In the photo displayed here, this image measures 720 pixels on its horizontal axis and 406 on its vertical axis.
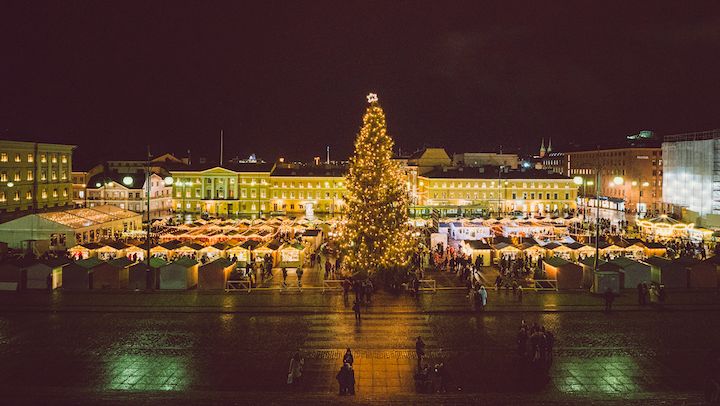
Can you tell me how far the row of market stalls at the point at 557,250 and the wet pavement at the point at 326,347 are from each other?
921 cm

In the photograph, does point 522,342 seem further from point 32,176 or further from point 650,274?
point 32,176

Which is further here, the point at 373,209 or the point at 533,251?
the point at 533,251

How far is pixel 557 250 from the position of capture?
109 ft

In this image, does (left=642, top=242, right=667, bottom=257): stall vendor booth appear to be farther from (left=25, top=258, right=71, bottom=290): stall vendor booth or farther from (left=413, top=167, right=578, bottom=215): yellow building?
(left=413, top=167, right=578, bottom=215): yellow building

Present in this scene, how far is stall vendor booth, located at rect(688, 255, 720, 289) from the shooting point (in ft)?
84.0

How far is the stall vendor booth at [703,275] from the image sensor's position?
2561 cm

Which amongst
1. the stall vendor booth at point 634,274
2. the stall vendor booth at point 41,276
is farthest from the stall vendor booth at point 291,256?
the stall vendor booth at point 634,274

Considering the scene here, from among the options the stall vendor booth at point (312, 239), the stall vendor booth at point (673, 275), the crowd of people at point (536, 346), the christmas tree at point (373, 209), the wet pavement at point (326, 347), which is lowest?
the wet pavement at point (326, 347)

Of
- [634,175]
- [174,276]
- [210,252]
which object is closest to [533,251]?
[210,252]

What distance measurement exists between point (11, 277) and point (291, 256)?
13.9 meters

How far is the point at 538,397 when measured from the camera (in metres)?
12.4

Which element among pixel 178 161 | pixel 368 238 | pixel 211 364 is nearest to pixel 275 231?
pixel 368 238

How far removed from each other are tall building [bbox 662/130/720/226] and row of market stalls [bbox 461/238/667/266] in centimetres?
1958

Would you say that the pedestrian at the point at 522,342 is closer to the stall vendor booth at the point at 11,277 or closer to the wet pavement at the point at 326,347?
the wet pavement at the point at 326,347
